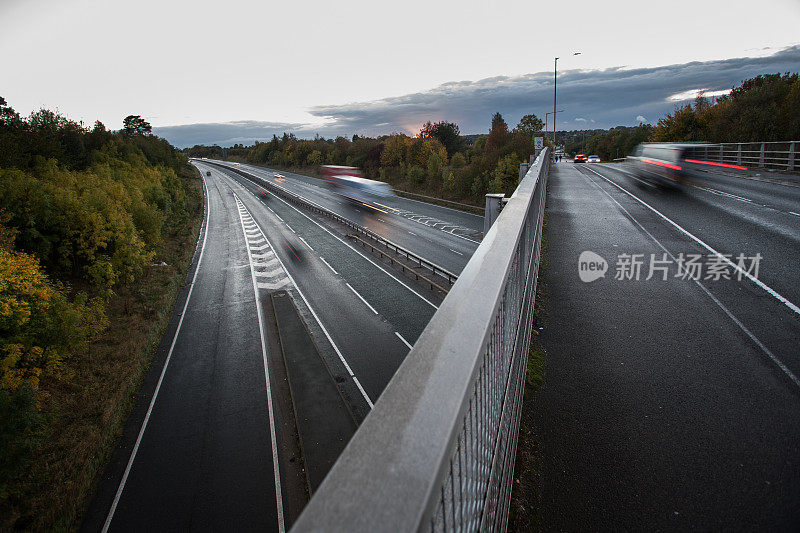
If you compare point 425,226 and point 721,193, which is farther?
point 425,226

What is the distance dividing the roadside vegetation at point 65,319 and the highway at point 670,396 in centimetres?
1403

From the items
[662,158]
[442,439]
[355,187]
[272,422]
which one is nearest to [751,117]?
[662,158]

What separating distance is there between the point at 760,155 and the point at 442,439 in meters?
31.5

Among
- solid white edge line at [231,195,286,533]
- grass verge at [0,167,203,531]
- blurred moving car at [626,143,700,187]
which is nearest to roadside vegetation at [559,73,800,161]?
blurred moving car at [626,143,700,187]

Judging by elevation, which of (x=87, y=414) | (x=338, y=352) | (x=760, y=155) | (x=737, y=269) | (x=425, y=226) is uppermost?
(x=760, y=155)

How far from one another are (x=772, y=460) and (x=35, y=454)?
17785mm

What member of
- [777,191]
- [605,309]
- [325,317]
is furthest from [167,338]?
[777,191]

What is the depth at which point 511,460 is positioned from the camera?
2402mm

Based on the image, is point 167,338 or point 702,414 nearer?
point 702,414

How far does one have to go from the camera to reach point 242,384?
54.5 feet

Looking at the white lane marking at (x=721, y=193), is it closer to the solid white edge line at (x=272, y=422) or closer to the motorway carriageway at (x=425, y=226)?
the motorway carriageway at (x=425, y=226)

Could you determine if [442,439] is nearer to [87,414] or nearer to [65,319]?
[87,414]

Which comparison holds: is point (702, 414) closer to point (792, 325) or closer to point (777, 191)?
point (792, 325)

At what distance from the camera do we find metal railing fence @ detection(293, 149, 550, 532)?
77 cm
